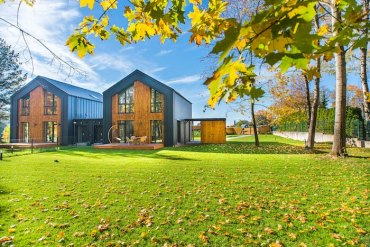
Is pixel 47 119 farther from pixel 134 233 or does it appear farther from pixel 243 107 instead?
pixel 134 233

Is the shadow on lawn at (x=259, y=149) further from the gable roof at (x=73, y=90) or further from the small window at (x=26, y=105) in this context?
the small window at (x=26, y=105)

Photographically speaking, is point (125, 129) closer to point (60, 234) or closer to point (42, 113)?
point (42, 113)

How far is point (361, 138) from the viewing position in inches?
641

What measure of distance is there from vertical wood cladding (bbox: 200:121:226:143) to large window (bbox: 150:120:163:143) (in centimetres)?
493

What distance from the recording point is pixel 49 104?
89.8 ft

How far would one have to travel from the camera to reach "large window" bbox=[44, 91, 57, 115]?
27.3 metres

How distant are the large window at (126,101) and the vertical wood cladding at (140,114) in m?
0.36

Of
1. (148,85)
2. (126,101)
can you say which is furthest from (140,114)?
(148,85)

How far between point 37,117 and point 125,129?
10.9m

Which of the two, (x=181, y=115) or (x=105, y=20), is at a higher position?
(x=105, y=20)

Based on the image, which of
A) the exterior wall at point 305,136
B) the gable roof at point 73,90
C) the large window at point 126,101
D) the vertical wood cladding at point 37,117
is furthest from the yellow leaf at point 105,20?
the vertical wood cladding at point 37,117

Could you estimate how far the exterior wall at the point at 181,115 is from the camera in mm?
24156

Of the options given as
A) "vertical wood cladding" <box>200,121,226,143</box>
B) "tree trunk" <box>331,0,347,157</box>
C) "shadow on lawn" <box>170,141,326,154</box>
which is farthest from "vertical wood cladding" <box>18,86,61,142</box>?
"tree trunk" <box>331,0,347,157</box>

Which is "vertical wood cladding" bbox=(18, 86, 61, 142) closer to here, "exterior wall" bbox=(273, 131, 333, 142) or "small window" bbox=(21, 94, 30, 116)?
"small window" bbox=(21, 94, 30, 116)
